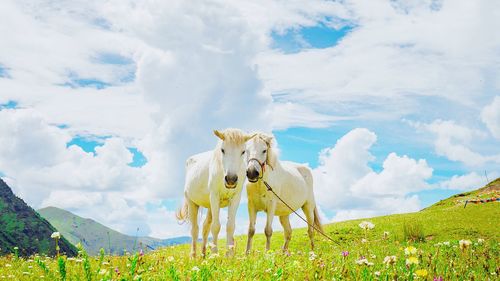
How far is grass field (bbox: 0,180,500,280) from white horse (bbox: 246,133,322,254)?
1.32 meters

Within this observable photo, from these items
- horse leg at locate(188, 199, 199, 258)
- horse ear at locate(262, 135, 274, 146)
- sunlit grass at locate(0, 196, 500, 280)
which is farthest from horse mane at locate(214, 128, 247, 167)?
horse leg at locate(188, 199, 199, 258)

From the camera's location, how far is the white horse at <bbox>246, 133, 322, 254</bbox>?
1355 centimetres

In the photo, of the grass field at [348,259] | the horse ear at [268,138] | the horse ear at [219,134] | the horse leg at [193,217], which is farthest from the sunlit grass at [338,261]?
the horse ear at [268,138]

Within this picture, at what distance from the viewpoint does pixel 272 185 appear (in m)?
14.9

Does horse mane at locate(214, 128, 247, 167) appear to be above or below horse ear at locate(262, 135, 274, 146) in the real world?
below

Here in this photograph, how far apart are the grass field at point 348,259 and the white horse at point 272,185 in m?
1.32

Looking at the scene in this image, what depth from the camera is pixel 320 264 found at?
277 inches

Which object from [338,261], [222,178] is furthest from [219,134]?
[338,261]

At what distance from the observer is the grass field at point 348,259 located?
21.2 feet

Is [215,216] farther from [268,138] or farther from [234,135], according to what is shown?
[268,138]

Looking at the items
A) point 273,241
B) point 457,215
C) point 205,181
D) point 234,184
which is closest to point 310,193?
point 205,181

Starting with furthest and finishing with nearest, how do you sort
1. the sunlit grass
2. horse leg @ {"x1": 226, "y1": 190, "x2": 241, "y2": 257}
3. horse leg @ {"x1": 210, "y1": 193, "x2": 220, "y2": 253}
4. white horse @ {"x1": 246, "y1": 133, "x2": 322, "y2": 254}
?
1. white horse @ {"x1": 246, "y1": 133, "x2": 322, "y2": 254}
2. horse leg @ {"x1": 210, "y1": 193, "x2": 220, "y2": 253}
3. horse leg @ {"x1": 226, "y1": 190, "x2": 241, "y2": 257}
4. the sunlit grass

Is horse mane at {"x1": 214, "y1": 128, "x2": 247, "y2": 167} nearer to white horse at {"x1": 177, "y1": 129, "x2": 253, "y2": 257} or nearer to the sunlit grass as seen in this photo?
white horse at {"x1": 177, "y1": 129, "x2": 253, "y2": 257}

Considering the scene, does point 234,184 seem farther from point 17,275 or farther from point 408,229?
point 408,229
